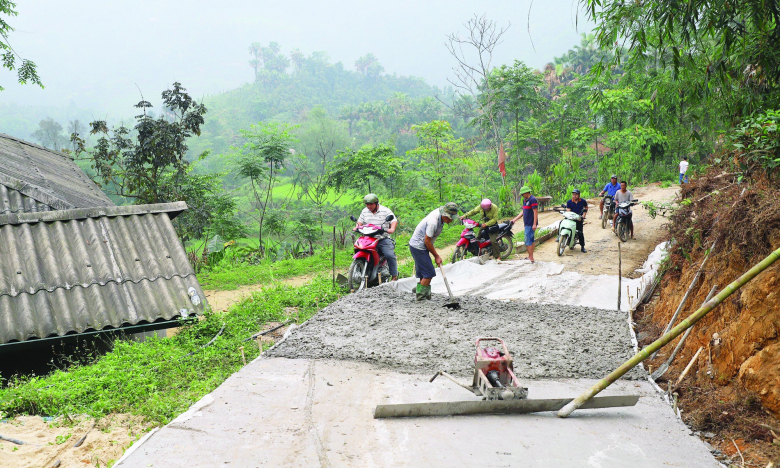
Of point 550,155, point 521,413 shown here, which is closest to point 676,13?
point 521,413

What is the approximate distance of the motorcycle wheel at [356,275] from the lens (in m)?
7.77

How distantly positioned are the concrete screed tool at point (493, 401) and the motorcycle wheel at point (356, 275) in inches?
165

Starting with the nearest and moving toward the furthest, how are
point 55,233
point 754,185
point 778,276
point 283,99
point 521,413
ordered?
point 521,413 → point 778,276 → point 754,185 → point 55,233 → point 283,99

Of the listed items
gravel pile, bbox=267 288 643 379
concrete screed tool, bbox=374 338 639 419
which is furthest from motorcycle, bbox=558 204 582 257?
concrete screed tool, bbox=374 338 639 419

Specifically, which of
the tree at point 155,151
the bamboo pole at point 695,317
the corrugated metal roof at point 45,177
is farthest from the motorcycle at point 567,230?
the tree at point 155,151

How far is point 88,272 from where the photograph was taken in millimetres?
5660

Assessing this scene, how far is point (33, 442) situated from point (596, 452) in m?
3.74

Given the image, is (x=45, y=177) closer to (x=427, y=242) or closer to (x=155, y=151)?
(x=155, y=151)

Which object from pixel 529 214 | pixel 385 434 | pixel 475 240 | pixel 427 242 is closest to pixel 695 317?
pixel 385 434

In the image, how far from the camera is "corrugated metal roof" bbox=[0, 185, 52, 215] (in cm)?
656

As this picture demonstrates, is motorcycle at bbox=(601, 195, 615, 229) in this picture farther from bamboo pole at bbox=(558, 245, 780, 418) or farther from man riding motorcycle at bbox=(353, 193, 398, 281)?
bamboo pole at bbox=(558, 245, 780, 418)

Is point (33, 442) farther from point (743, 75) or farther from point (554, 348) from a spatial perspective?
point (743, 75)

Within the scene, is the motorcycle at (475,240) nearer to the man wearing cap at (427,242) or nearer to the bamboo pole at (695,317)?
the man wearing cap at (427,242)

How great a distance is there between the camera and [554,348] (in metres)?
5.04
